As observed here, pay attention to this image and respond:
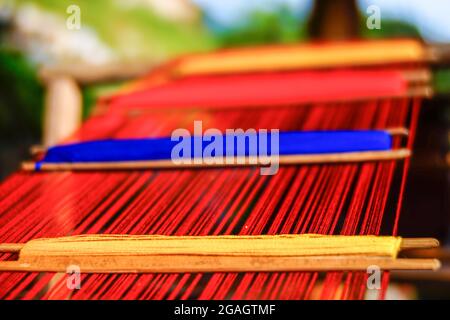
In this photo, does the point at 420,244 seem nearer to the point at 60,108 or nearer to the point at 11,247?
the point at 11,247

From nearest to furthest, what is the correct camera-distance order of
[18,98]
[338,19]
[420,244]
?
[420,244], [338,19], [18,98]

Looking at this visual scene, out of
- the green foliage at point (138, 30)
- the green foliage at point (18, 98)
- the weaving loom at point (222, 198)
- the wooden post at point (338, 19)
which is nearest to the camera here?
the weaving loom at point (222, 198)

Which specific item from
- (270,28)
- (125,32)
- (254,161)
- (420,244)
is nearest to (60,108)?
(254,161)

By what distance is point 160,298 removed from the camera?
1115mm

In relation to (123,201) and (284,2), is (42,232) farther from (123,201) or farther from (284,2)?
(284,2)

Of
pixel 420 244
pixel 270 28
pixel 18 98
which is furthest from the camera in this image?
pixel 270 28

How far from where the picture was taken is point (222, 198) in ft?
4.67

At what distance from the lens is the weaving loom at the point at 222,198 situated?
1136 mm

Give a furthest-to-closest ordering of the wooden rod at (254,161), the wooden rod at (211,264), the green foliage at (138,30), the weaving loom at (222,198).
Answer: the green foliage at (138,30)
the wooden rod at (254,161)
the weaving loom at (222,198)
the wooden rod at (211,264)

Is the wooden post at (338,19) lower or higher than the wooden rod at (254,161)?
Answer: higher

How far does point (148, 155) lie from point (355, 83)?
0.72m

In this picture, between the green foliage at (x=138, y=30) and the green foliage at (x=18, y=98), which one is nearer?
the green foliage at (x=18, y=98)

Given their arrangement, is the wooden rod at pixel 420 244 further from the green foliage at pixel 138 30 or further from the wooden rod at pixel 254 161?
the green foliage at pixel 138 30

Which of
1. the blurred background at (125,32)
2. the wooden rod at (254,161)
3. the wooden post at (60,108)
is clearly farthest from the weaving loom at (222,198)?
the blurred background at (125,32)
